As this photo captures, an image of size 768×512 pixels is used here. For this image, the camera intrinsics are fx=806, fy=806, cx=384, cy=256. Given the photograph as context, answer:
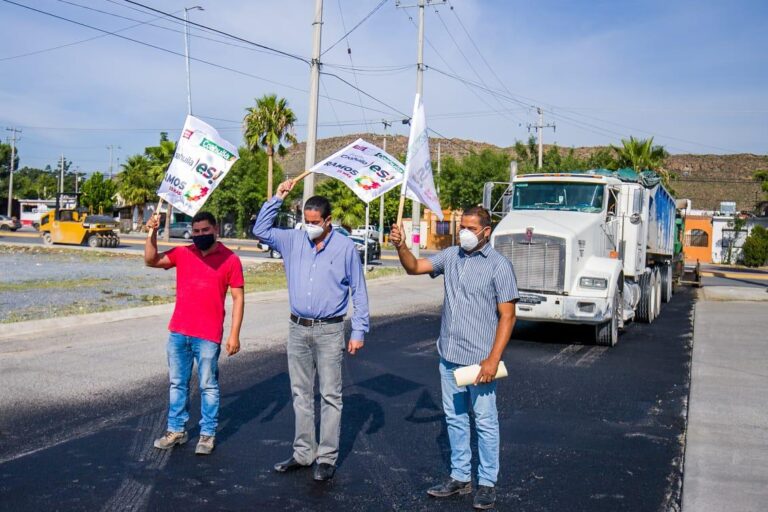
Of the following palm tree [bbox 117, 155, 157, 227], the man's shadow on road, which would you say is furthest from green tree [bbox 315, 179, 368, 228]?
the man's shadow on road

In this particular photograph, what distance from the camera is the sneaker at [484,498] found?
17.4 ft

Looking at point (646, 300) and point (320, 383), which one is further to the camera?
point (646, 300)

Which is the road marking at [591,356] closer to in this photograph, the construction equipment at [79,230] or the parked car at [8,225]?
the construction equipment at [79,230]

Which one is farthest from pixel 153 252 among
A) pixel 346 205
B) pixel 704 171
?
pixel 704 171

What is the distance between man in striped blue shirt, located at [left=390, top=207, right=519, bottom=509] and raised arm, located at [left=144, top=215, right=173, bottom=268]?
200cm

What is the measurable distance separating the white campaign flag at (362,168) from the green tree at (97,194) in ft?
254

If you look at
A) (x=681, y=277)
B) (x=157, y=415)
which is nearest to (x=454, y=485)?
(x=157, y=415)

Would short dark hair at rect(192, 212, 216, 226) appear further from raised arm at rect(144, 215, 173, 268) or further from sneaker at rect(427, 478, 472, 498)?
sneaker at rect(427, 478, 472, 498)

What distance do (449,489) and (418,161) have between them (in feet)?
8.82

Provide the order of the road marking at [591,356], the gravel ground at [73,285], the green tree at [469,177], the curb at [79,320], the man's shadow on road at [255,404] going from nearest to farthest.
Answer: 1. the man's shadow on road at [255,404]
2. the road marking at [591,356]
3. the curb at [79,320]
4. the gravel ground at [73,285]
5. the green tree at [469,177]

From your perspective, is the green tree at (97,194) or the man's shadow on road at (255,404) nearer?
the man's shadow on road at (255,404)

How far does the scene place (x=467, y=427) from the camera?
550 cm

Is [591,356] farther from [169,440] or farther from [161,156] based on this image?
[161,156]

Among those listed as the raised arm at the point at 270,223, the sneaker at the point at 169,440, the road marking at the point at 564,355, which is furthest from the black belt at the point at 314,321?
the road marking at the point at 564,355
